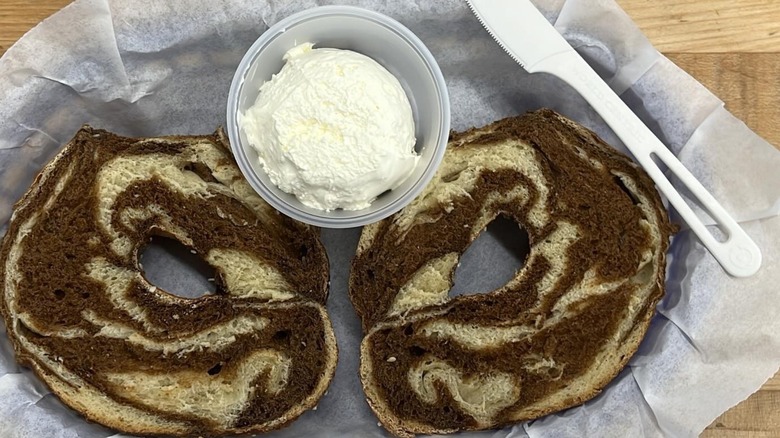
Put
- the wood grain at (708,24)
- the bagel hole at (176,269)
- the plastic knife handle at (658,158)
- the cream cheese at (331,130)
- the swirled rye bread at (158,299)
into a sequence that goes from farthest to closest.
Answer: the bagel hole at (176,269) → the wood grain at (708,24) → the swirled rye bread at (158,299) → the plastic knife handle at (658,158) → the cream cheese at (331,130)

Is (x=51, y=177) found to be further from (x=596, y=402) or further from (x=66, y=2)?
(x=596, y=402)

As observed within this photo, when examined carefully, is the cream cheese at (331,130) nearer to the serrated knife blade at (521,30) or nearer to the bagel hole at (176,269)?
the serrated knife blade at (521,30)

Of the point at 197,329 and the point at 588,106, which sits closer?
the point at 197,329

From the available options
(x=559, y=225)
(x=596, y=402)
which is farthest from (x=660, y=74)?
(x=596, y=402)

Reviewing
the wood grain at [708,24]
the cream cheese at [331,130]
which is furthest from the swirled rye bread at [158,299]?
the wood grain at [708,24]

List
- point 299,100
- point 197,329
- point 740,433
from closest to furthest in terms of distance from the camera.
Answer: point 299,100
point 197,329
point 740,433
